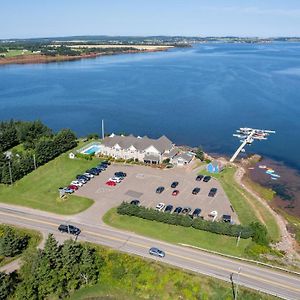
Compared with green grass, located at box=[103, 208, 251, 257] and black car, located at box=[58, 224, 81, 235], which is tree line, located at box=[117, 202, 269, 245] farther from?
black car, located at box=[58, 224, 81, 235]

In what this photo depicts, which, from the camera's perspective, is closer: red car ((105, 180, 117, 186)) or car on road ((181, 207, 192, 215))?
car on road ((181, 207, 192, 215))

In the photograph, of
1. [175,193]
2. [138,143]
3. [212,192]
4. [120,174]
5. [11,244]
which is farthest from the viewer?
[138,143]

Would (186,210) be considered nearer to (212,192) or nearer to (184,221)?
(184,221)

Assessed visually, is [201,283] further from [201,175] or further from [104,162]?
[104,162]

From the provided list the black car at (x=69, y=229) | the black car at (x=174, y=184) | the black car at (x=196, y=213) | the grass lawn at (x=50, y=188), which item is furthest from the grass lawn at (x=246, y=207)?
the black car at (x=69, y=229)

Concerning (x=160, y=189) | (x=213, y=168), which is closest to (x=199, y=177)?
(x=213, y=168)

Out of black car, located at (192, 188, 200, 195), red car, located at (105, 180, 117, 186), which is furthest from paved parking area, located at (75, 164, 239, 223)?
red car, located at (105, 180, 117, 186)
